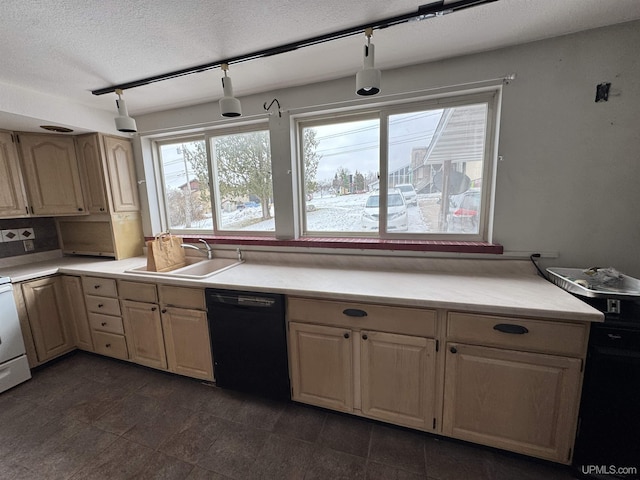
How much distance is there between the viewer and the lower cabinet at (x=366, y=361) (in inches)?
55.0

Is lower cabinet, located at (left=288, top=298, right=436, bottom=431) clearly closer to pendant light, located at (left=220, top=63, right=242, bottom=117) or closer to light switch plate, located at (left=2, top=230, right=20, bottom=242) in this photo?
pendant light, located at (left=220, top=63, right=242, bottom=117)

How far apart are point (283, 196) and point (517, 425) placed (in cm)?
204

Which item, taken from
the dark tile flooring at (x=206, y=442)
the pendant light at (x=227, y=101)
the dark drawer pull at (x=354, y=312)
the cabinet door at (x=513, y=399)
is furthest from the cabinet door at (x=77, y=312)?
the cabinet door at (x=513, y=399)

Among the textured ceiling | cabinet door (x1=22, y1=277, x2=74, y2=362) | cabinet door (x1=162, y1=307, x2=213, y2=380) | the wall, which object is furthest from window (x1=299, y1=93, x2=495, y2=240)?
the wall

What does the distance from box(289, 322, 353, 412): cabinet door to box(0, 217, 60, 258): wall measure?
2.83 m

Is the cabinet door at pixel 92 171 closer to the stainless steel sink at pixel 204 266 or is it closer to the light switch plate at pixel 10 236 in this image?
the light switch plate at pixel 10 236

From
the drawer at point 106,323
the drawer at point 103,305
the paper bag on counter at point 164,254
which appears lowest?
the drawer at point 106,323

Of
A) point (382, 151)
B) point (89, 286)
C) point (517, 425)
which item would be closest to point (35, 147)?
point (89, 286)

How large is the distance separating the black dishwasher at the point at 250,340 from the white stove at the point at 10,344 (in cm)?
155

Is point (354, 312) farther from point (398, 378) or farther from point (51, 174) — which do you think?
point (51, 174)

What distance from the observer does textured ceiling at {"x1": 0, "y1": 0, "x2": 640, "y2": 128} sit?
1.20 m

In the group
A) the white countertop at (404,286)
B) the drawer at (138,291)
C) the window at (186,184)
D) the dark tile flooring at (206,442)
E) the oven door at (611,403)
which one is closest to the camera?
the oven door at (611,403)

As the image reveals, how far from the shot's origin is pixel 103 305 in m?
2.17

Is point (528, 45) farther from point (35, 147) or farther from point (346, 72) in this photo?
point (35, 147)
